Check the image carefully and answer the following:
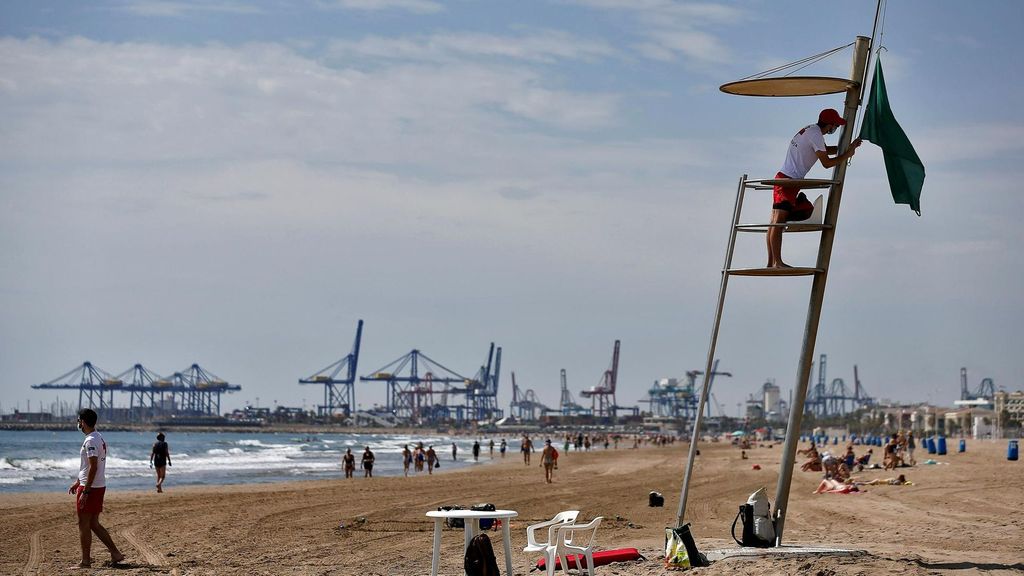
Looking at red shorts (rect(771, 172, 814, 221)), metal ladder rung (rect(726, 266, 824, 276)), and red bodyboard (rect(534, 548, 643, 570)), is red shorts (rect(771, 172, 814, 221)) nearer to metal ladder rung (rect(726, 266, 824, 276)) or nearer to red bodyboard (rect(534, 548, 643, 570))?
metal ladder rung (rect(726, 266, 824, 276))

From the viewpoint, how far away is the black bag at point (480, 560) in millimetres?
7895

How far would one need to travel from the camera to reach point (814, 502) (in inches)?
675

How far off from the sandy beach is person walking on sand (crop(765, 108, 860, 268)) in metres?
2.39

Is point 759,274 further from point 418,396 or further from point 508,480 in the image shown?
point 418,396

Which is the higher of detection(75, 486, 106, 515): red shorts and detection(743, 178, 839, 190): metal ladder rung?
detection(743, 178, 839, 190): metal ladder rung

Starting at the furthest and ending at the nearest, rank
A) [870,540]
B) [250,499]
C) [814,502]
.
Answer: [250,499] → [814,502] → [870,540]

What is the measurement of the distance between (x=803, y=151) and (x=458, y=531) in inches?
272

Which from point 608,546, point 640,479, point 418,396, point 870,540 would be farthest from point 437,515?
point 418,396

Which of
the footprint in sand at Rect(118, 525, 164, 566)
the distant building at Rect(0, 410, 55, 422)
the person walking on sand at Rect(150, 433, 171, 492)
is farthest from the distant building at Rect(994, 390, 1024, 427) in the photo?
the distant building at Rect(0, 410, 55, 422)

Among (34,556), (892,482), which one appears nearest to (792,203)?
(34,556)

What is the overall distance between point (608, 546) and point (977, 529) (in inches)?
152

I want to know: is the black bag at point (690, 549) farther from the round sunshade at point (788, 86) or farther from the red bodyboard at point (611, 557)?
the round sunshade at point (788, 86)

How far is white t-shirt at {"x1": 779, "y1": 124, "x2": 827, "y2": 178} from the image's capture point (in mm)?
8352

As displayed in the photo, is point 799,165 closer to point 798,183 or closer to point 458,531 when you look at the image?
point 798,183
